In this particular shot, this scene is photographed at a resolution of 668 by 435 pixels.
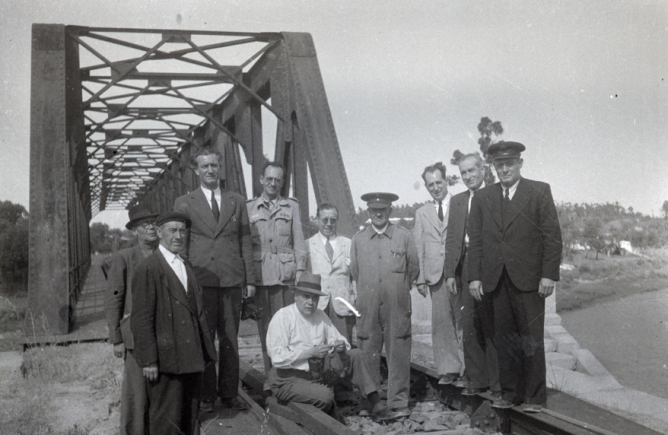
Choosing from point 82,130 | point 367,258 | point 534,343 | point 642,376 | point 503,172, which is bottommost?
point 642,376

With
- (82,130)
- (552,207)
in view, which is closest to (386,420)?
(552,207)

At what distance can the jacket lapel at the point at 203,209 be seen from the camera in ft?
14.8

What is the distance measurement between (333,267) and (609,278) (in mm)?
21932

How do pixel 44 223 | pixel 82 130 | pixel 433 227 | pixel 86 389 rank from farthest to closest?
pixel 82 130 → pixel 44 223 → pixel 86 389 → pixel 433 227

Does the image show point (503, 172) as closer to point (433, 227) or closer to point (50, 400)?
point (433, 227)

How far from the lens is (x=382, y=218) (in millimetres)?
4871

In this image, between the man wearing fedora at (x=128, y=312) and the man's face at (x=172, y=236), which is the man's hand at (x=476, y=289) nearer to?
the man's face at (x=172, y=236)

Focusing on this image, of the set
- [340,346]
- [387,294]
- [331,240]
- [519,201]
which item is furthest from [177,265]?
[519,201]

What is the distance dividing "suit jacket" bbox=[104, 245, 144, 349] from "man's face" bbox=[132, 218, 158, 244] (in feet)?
0.26

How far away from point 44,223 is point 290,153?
3.03 m

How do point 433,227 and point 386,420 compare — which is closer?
point 386,420

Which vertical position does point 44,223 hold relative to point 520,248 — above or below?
above

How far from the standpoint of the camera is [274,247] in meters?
5.13

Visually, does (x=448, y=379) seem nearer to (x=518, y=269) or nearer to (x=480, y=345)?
(x=480, y=345)
